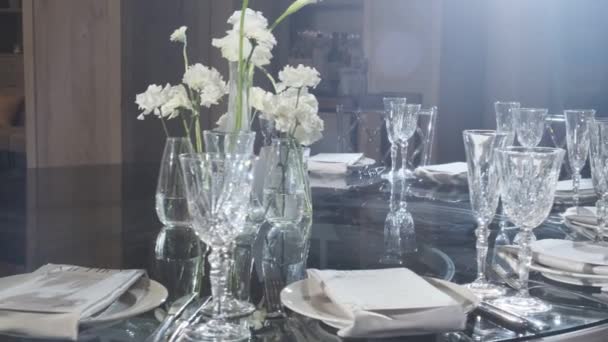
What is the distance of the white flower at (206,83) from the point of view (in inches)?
48.4

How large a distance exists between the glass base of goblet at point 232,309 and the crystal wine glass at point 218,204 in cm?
2

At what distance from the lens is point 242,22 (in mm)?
1131

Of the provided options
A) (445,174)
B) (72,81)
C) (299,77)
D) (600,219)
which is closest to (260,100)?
(299,77)

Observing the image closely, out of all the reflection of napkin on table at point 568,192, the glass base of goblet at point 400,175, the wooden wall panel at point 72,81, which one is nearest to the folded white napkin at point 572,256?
the reflection of napkin on table at point 568,192

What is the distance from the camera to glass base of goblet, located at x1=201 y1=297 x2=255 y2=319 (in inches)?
34.6

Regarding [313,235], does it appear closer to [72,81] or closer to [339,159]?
[339,159]

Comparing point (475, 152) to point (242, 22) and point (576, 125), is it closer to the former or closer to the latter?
point (242, 22)

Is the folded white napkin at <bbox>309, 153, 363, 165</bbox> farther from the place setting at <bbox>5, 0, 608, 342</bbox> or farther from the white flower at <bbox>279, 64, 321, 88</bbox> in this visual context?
the white flower at <bbox>279, 64, 321, 88</bbox>

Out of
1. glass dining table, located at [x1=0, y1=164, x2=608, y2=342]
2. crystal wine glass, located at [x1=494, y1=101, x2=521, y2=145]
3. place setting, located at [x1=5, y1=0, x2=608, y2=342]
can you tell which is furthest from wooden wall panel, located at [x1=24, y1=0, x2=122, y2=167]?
crystal wine glass, located at [x1=494, y1=101, x2=521, y2=145]

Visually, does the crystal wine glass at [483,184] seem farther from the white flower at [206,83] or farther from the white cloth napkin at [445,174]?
the white cloth napkin at [445,174]

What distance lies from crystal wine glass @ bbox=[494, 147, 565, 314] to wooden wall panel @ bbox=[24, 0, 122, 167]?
2977mm

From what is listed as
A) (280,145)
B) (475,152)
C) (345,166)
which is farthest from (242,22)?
(345,166)

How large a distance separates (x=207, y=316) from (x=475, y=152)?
46cm

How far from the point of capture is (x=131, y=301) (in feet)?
2.96
